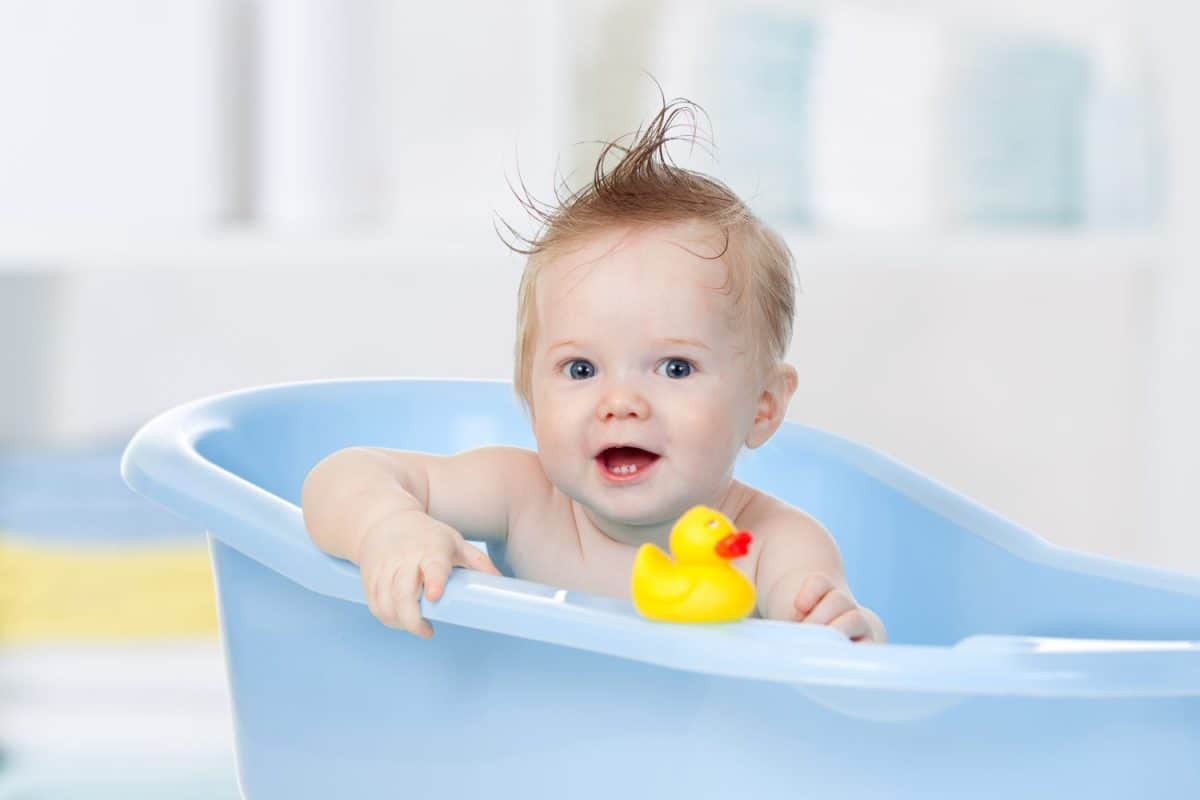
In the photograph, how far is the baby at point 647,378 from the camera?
844 millimetres

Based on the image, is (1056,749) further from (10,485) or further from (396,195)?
(10,485)

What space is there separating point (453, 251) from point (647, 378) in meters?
0.82

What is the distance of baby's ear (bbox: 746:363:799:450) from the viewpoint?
0.92 metres

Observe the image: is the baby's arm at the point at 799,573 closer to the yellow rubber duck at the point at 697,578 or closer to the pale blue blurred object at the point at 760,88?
the yellow rubber duck at the point at 697,578

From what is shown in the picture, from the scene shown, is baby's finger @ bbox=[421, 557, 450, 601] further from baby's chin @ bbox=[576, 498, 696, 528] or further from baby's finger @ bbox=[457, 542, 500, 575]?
baby's chin @ bbox=[576, 498, 696, 528]

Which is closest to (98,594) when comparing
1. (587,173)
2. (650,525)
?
(587,173)

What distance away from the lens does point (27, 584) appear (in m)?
1.76

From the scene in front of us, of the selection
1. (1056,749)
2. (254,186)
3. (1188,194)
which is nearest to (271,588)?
(1056,749)

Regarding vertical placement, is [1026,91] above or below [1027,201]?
above

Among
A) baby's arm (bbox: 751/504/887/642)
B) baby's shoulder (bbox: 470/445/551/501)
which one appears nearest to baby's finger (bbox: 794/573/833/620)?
baby's arm (bbox: 751/504/887/642)

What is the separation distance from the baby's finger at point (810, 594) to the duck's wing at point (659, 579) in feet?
0.55

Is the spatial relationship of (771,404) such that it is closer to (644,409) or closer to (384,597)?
(644,409)

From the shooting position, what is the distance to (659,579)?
64cm

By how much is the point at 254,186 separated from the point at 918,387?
78cm
